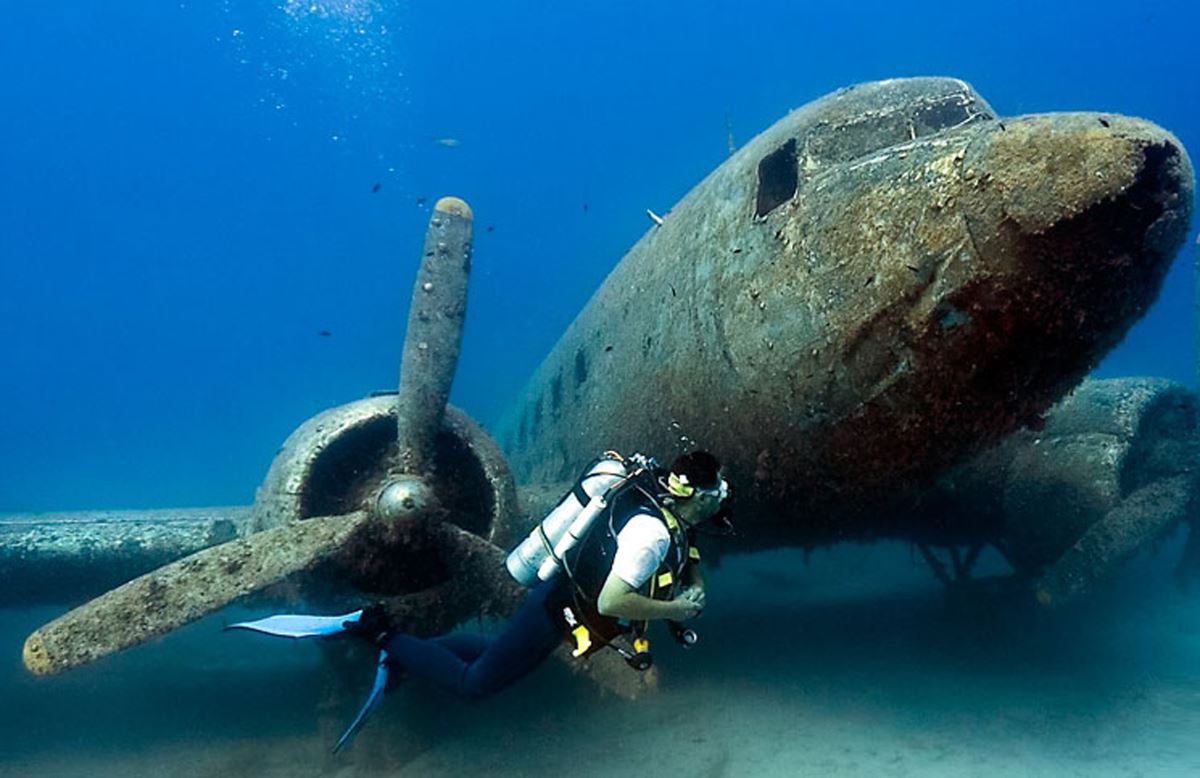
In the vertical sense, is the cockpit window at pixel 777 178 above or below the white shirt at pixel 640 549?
above

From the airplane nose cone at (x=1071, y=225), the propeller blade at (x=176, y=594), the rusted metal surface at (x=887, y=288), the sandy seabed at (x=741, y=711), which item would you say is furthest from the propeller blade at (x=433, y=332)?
the airplane nose cone at (x=1071, y=225)

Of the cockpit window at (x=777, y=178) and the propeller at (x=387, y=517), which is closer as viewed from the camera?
the propeller at (x=387, y=517)

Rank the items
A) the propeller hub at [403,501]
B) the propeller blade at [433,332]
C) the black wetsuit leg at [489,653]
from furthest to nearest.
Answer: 1. the propeller blade at [433,332]
2. the propeller hub at [403,501]
3. the black wetsuit leg at [489,653]

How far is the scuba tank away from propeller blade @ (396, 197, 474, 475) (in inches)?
71.3

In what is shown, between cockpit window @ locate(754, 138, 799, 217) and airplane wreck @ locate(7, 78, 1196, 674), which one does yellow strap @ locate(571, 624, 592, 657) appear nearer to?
airplane wreck @ locate(7, 78, 1196, 674)

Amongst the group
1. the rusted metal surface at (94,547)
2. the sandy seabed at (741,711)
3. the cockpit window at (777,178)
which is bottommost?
the sandy seabed at (741,711)

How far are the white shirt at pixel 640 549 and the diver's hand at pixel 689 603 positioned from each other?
A: 1.04 feet

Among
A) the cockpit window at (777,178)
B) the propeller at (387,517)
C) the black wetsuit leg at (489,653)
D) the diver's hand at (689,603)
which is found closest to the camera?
the diver's hand at (689,603)

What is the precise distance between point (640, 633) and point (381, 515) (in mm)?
2605

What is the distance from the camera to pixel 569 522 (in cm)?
520

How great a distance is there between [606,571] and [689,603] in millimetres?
651

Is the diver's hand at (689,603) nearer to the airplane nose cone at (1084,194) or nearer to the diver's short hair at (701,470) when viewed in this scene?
the diver's short hair at (701,470)

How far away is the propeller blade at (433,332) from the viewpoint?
677cm

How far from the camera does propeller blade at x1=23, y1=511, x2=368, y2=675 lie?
5.38 m
